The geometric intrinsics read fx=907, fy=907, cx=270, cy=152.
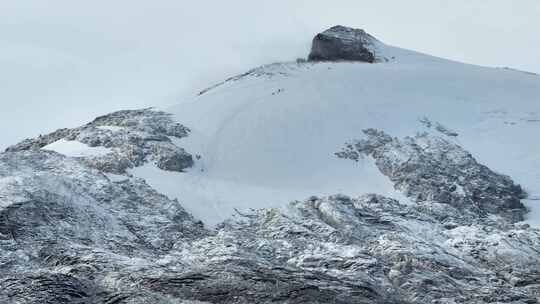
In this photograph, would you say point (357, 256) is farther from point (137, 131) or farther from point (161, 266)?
point (137, 131)

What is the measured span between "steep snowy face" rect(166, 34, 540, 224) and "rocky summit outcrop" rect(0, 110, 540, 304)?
434 centimetres

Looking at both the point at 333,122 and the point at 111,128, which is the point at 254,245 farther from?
the point at 333,122

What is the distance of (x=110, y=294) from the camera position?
35750 millimetres

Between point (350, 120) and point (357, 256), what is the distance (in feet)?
89.5

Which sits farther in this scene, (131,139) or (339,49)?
(339,49)

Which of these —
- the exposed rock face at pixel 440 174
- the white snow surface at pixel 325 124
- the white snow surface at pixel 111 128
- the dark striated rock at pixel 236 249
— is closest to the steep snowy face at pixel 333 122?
the white snow surface at pixel 325 124

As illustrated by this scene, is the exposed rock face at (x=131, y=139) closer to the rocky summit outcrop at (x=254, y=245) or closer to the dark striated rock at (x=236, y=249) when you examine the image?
the rocky summit outcrop at (x=254, y=245)

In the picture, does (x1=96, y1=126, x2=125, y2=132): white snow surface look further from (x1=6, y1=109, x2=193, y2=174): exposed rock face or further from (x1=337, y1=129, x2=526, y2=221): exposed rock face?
(x1=337, y1=129, x2=526, y2=221): exposed rock face

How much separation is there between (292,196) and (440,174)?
9.97 meters

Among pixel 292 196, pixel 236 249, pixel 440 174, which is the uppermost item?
pixel 440 174

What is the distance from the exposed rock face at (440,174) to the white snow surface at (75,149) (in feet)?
54.1

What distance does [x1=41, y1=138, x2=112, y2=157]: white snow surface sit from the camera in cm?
5575

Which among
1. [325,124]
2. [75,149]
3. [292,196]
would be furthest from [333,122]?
[75,149]

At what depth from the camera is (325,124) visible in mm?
66688
